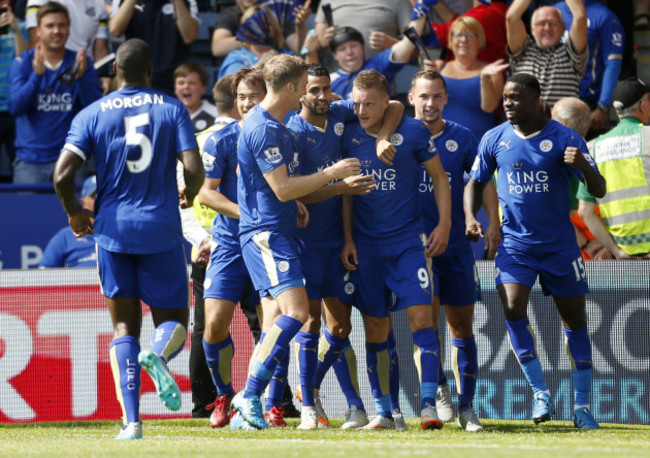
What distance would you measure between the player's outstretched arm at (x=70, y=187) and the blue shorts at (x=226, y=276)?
4.37 feet

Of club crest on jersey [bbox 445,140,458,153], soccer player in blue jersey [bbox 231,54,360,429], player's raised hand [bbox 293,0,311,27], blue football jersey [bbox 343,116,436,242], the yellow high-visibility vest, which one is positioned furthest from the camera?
player's raised hand [bbox 293,0,311,27]

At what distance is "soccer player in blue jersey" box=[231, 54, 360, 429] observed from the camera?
663 centimetres

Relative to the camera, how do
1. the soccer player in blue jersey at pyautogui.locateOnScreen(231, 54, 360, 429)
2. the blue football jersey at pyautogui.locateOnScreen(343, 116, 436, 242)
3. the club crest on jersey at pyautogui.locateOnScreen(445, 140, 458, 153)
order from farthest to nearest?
the club crest on jersey at pyautogui.locateOnScreen(445, 140, 458, 153), the blue football jersey at pyautogui.locateOnScreen(343, 116, 436, 242), the soccer player in blue jersey at pyautogui.locateOnScreen(231, 54, 360, 429)

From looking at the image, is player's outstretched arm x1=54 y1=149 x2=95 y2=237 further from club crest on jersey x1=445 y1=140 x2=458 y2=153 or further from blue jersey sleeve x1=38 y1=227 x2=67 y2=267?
blue jersey sleeve x1=38 y1=227 x2=67 y2=267

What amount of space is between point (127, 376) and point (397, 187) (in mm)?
2119

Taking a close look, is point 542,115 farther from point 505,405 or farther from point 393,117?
point 505,405

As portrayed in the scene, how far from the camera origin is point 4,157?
39.3ft

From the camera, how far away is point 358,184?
659 centimetres

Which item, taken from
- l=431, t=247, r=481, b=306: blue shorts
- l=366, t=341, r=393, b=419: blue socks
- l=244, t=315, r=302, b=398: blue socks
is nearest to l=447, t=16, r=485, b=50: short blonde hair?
l=431, t=247, r=481, b=306: blue shorts

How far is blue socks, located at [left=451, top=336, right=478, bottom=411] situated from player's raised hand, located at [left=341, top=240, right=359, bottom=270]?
3.62 feet

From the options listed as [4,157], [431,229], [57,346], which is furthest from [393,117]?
[4,157]

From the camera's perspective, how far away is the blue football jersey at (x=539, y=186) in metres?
7.49

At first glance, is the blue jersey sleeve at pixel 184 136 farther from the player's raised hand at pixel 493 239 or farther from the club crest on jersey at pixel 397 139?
the player's raised hand at pixel 493 239

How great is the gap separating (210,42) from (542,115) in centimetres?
624
